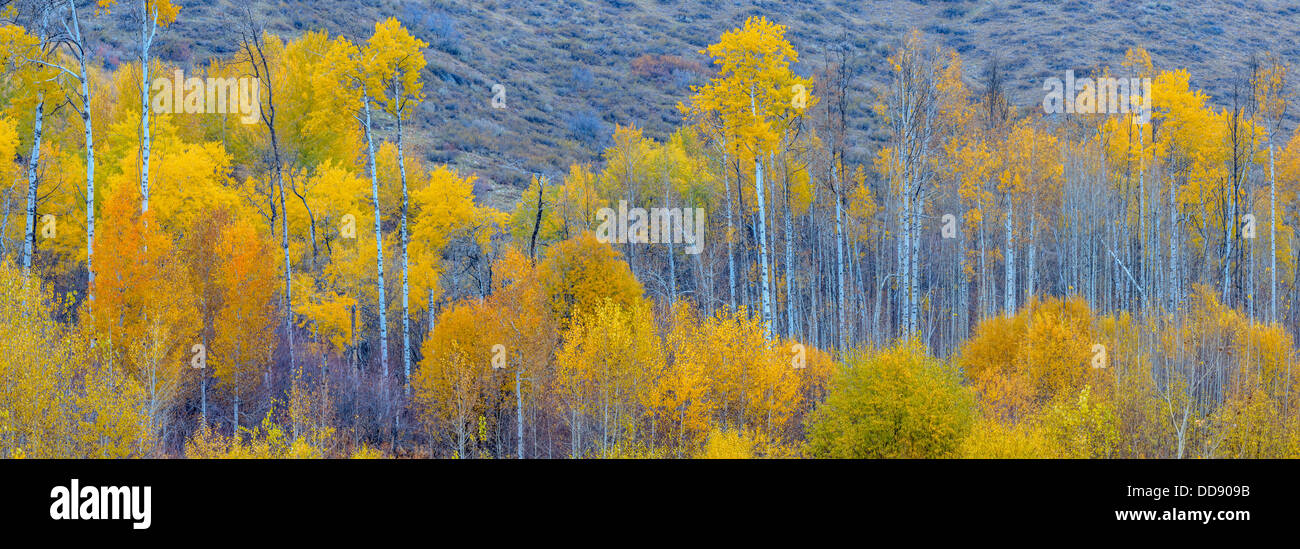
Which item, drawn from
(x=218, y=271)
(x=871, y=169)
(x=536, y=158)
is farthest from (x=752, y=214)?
(x=536, y=158)

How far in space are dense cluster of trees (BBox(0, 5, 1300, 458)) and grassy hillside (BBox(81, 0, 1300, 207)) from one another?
2230cm

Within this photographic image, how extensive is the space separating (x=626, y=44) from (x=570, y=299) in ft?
263

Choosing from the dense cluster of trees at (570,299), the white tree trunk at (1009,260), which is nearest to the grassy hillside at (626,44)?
the dense cluster of trees at (570,299)

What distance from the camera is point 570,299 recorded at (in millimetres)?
30766

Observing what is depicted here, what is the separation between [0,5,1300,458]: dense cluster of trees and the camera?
22422 mm

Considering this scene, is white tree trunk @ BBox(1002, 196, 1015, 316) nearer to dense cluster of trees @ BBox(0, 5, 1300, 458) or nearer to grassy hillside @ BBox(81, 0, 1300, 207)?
dense cluster of trees @ BBox(0, 5, 1300, 458)

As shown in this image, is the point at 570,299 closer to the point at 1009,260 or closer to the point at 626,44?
the point at 1009,260

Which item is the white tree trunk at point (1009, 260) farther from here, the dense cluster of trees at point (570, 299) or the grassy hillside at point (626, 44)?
the grassy hillside at point (626, 44)

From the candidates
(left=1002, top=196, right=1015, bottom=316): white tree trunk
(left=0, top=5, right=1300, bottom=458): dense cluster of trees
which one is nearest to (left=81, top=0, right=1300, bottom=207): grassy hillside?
(left=0, top=5, right=1300, bottom=458): dense cluster of trees
